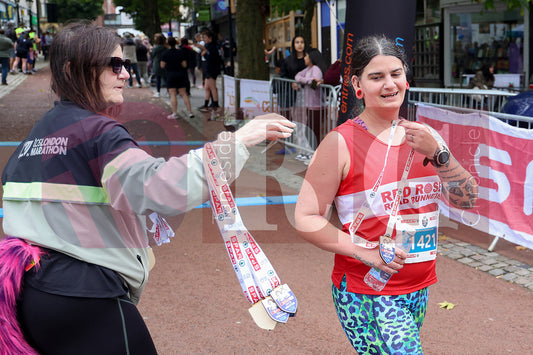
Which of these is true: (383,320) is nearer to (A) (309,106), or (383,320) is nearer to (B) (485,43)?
(A) (309,106)

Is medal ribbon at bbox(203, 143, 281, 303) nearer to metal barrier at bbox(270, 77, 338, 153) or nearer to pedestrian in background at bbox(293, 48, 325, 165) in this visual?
metal barrier at bbox(270, 77, 338, 153)

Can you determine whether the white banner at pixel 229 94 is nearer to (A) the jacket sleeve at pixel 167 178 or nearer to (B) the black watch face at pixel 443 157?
(B) the black watch face at pixel 443 157

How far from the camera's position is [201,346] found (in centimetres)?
409

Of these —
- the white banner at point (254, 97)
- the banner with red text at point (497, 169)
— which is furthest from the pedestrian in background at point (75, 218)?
the white banner at point (254, 97)

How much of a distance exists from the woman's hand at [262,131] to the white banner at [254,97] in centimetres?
973

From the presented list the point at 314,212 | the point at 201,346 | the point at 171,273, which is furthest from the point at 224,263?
the point at 314,212

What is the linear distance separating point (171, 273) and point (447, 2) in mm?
14622

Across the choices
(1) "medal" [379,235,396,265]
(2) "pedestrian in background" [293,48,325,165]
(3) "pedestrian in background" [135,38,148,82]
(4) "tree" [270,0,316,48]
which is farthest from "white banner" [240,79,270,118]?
(3) "pedestrian in background" [135,38,148,82]

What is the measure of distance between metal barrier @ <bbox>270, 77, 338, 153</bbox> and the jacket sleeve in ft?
25.2

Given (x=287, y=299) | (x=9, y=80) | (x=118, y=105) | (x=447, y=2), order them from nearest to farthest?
(x=287, y=299), (x=118, y=105), (x=447, y=2), (x=9, y=80)

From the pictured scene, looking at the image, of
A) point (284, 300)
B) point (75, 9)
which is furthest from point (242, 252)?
point (75, 9)

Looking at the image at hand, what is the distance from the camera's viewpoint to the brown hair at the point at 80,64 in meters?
2.01

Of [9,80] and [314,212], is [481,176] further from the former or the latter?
[9,80]

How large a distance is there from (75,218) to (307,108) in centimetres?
850
